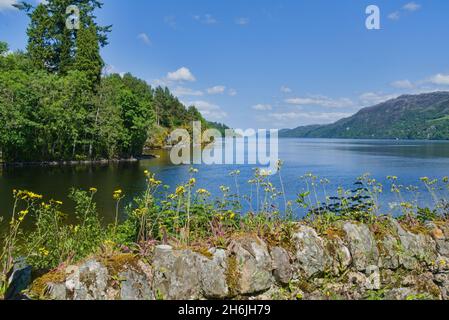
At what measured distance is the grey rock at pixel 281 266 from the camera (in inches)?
208

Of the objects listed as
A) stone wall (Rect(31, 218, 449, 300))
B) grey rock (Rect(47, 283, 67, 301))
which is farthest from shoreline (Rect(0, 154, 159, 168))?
stone wall (Rect(31, 218, 449, 300))

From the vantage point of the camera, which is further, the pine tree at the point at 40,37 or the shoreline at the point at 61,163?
the pine tree at the point at 40,37

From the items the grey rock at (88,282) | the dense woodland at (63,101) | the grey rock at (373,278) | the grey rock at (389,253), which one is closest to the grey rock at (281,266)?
the grey rock at (373,278)

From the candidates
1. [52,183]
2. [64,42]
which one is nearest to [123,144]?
[64,42]

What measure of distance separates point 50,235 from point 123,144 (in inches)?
1958

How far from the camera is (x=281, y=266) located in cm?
531

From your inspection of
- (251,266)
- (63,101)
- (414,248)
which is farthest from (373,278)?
(63,101)

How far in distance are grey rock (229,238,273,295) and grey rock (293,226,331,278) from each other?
52 cm

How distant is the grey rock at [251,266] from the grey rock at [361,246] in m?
1.48

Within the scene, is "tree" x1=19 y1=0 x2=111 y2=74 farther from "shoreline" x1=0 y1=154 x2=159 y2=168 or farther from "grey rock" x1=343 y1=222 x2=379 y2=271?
"grey rock" x1=343 y1=222 x2=379 y2=271

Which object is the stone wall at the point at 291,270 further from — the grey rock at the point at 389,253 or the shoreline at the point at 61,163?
the shoreline at the point at 61,163

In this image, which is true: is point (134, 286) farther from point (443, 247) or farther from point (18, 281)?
point (443, 247)

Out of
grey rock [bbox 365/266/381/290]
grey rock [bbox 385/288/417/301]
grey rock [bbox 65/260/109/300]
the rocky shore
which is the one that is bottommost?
grey rock [bbox 385/288/417/301]

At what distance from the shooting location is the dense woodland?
42.8m
